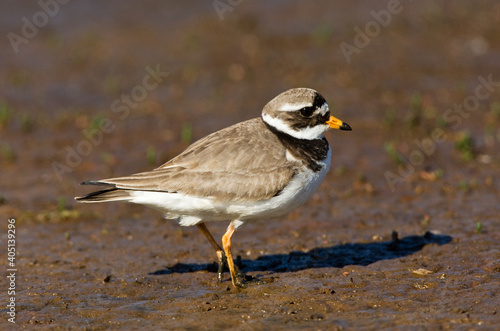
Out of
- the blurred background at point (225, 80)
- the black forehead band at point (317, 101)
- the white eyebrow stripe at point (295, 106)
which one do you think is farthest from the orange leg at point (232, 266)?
the blurred background at point (225, 80)

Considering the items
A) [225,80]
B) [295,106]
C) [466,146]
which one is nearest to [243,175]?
[295,106]

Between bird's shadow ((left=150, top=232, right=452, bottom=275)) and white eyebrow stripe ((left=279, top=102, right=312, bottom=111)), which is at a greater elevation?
white eyebrow stripe ((left=279, top=102, right=312, bottom=111))

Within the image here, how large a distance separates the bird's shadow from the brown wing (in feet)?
4.18

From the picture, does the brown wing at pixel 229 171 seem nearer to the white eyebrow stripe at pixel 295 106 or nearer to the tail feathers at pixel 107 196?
the tail feathers at pixel 107 196

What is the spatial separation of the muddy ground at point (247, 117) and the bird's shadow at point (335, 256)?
0.12 feet

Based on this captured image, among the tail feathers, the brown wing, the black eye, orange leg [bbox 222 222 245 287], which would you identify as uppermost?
the black eye

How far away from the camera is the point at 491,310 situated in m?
6.87

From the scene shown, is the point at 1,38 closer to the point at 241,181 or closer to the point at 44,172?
the point at 44,172

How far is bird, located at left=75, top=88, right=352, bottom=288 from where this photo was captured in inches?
306

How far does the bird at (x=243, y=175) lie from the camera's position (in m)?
7.77

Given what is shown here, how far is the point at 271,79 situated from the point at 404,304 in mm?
9087

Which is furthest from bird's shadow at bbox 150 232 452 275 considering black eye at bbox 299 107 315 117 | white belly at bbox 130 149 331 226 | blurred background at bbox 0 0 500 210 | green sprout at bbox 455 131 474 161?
green sprout at bbox 455 131 474 161

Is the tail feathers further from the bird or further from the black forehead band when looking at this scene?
the black forehead band

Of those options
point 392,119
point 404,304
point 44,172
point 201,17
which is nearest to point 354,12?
point 201,17
